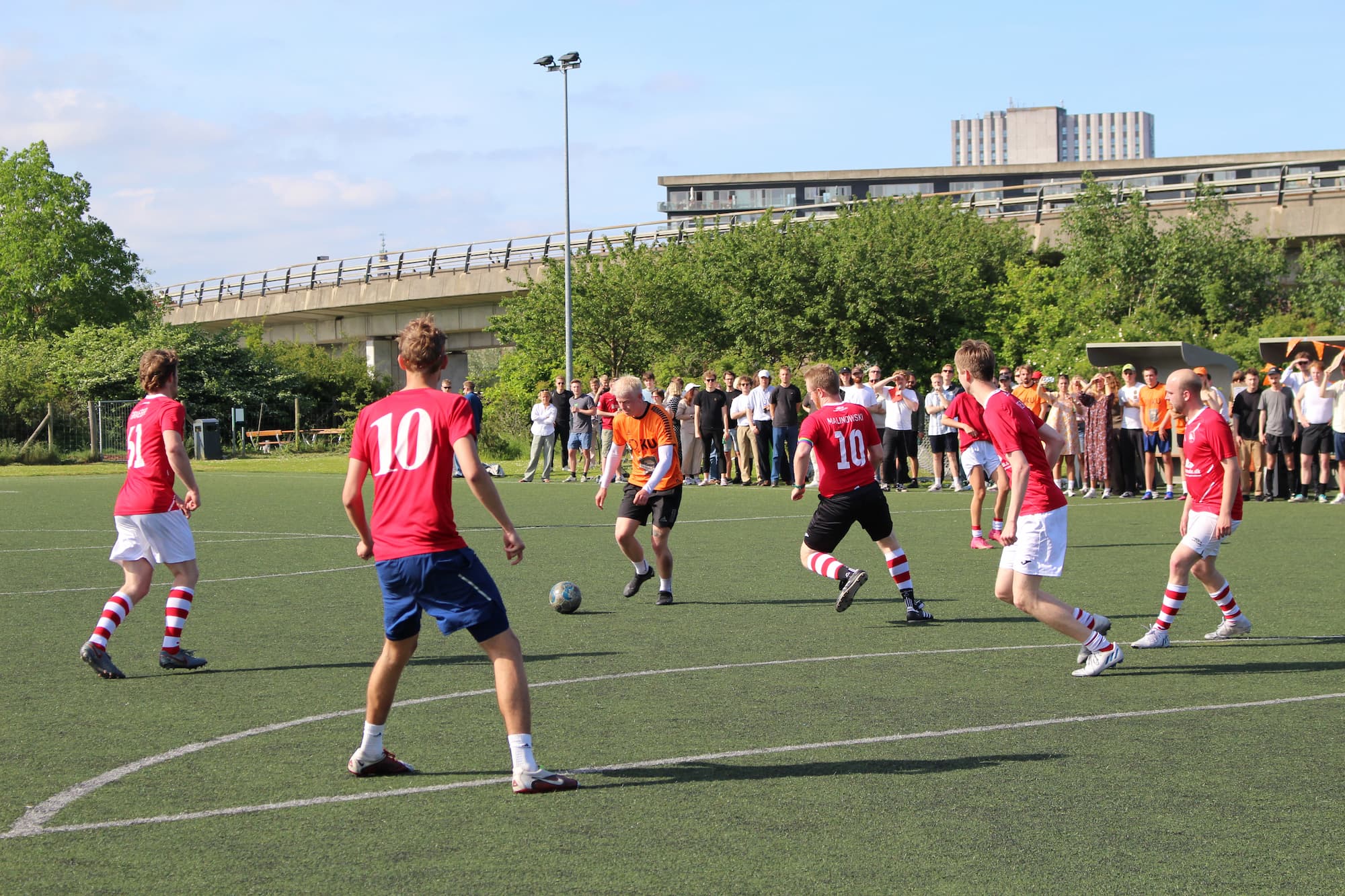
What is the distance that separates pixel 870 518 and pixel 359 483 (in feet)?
16.1

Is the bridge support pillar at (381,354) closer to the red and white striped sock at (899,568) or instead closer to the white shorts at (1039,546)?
the red and white striped sock at (899,568)

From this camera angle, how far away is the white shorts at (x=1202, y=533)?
26.9ft

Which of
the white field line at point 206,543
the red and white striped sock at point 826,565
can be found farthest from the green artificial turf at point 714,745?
the white field line at point 206,543

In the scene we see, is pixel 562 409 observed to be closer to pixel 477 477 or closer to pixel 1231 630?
pixel 1231 630

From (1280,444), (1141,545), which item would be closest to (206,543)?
(1141,545)

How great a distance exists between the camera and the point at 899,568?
9625 mm

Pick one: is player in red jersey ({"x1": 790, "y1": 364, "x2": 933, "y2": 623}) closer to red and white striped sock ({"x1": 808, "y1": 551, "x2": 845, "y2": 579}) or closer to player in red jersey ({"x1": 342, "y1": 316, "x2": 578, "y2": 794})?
red and white striped sock ({"x1": 808, "y1": 551, "x2": 845, "y2": 579})

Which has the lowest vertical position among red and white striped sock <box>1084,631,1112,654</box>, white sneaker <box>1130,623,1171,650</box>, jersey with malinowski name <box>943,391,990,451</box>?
white sneaker <box>1130,623,1171,650</box>

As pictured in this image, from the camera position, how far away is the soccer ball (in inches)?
391

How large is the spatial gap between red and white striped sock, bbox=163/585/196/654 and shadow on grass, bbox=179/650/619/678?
0.79 ft

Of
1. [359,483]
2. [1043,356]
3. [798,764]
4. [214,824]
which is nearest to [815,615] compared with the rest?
[798,764]

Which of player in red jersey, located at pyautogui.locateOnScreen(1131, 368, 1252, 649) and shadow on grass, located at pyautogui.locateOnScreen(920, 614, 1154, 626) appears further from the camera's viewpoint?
shadow on grass, located at pyautogui.locateOnScreen(920, 614, 1154, 626)

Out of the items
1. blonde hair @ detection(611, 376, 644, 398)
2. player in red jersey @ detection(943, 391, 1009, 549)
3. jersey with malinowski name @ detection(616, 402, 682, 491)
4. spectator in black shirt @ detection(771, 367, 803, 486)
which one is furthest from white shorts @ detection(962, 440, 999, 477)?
spectator in black shirt @ detection(771, 367, 803, 486)

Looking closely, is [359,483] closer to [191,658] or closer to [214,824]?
[214,824]
